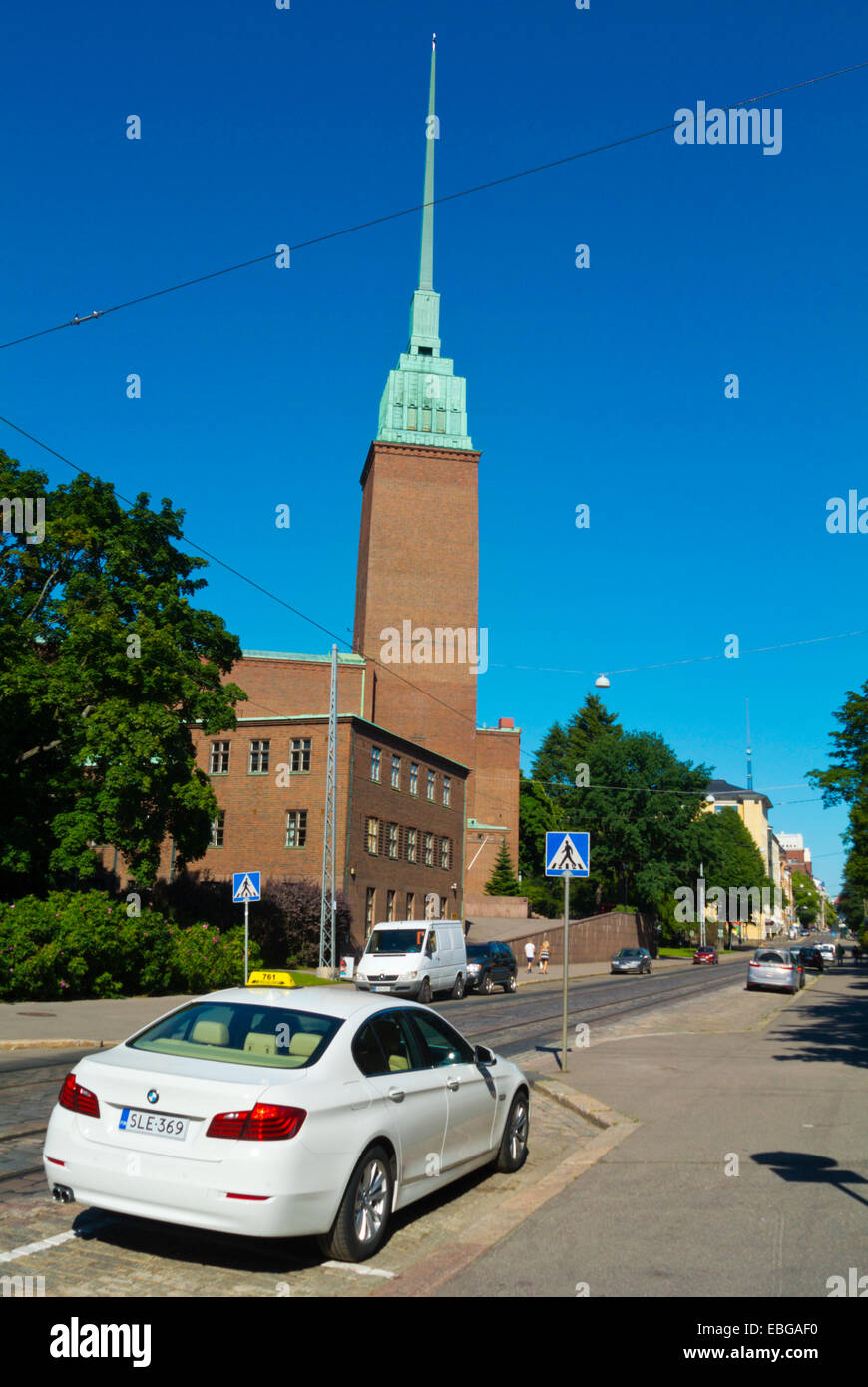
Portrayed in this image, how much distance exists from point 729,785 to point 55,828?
148 meters

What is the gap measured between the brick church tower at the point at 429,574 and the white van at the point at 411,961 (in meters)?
35.8

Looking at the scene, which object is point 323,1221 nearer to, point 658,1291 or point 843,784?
point 658,1291

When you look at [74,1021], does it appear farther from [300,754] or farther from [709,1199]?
[300,754]

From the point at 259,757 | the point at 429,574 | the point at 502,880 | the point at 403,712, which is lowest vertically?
the point at 502,880

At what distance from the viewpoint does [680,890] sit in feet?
244

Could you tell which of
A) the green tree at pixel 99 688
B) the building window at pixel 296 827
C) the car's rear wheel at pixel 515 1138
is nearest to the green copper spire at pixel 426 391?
the building window at pixel 296 827

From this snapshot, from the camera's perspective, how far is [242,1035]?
20.5 feet

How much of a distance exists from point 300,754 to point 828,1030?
2730cm

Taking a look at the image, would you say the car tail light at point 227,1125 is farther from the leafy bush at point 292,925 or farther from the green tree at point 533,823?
the green tree at point 533,823

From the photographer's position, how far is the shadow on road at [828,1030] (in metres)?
16.0

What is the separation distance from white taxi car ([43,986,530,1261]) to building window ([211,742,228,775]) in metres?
39.7

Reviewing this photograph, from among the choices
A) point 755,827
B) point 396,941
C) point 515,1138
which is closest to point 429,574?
point 396,941

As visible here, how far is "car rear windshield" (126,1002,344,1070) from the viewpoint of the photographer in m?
5.93

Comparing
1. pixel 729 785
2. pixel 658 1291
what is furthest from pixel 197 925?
pixel 729 785
